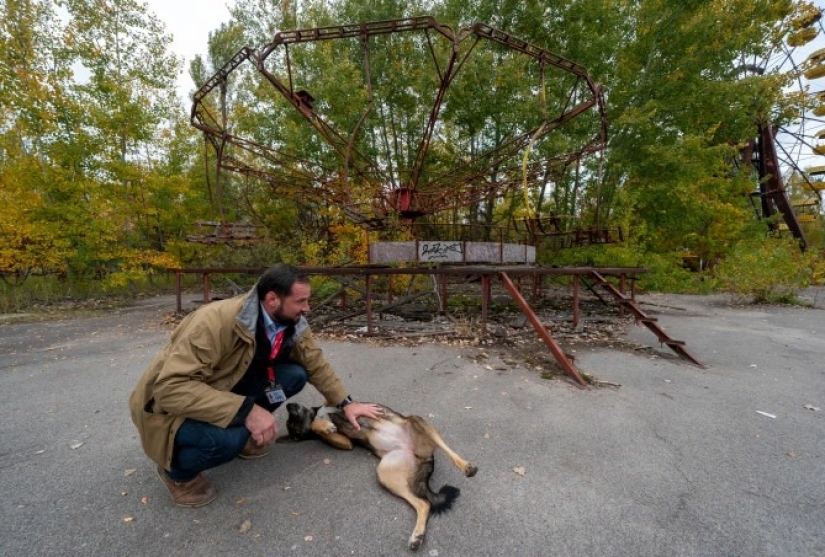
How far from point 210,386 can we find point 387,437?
142 centimetres

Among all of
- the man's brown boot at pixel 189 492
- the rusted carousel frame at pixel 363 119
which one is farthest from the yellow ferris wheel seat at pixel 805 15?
the man's brown boot at pixel 189 492

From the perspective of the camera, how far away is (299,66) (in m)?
13.7

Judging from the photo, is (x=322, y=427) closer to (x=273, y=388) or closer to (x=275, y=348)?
(x=273, y=388)

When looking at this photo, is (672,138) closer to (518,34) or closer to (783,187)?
(518,34)

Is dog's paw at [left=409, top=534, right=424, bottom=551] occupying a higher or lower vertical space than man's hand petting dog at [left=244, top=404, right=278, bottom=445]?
lower

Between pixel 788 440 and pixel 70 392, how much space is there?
26.5 ft

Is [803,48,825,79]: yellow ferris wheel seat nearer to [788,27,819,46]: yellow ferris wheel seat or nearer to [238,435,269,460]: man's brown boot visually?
[788,27,819,46]: yellow ferris wheel seat

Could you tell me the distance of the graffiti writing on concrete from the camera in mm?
6773

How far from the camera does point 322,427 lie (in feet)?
10.1

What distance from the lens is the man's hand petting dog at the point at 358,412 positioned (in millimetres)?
2852

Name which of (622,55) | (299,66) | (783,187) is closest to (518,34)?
(622,55)

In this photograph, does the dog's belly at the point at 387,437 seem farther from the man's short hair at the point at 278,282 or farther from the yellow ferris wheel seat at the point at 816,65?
the yellow ferris wheel seat at the point at 816,65

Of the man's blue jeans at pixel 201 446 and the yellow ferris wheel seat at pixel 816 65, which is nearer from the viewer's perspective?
the man's blue jeans at pixel 201 446

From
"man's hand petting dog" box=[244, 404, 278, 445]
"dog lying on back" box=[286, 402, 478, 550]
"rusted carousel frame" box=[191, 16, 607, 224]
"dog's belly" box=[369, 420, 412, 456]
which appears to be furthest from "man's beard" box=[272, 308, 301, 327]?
"rusted carousel frame" box=[191, 16, 607, 224]
